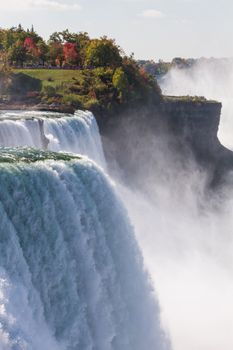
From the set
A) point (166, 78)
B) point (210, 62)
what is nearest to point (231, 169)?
point (166, 78)

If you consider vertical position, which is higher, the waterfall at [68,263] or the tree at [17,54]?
the tree at [17,54]

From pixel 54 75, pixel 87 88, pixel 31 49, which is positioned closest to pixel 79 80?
pixel 87 88

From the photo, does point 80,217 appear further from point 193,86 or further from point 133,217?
point 193,86

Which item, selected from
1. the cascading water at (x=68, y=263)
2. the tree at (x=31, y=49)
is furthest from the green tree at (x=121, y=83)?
the cascading water at (x=68, y=263)

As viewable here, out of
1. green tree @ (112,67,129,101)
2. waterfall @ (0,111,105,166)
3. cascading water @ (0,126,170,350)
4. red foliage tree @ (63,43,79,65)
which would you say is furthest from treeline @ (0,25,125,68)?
cascading water @ (0,126,170,350)

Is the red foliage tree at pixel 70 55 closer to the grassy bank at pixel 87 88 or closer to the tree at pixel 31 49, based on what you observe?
the tree at pixel 31 49

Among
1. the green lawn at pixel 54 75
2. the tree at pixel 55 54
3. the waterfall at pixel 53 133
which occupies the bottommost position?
the waterfall at pixel 53 133
